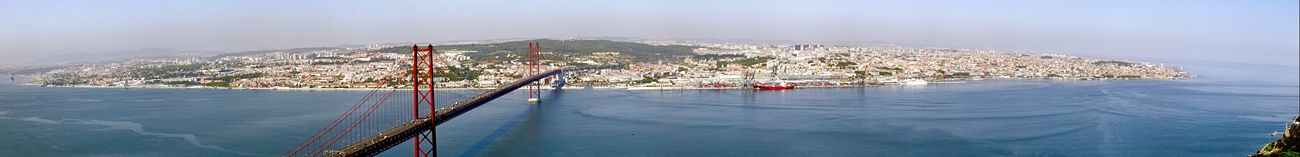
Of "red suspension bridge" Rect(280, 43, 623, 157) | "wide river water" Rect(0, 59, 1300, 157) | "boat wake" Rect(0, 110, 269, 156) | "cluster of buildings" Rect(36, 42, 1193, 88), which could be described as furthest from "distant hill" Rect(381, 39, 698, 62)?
"boat wake" Rect(0, 110, 269, 156)

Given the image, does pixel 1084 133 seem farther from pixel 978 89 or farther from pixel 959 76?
pixel 959 76

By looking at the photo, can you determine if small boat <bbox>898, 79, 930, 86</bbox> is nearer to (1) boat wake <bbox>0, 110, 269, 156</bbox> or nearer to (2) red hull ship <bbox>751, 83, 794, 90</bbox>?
(2) red hull ship <bbox>751, 83, 794, 90</bbox>

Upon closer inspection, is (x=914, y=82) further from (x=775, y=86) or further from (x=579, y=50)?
(x=579, y=50)

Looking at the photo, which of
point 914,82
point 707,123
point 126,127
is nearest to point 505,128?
point 707,123

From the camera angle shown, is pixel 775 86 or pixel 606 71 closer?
pixel 775 86

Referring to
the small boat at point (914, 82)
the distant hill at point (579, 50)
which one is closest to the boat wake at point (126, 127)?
the small boat at point (914, 82)

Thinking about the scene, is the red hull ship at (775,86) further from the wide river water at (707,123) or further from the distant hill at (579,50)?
the distant hill at (579,50)
